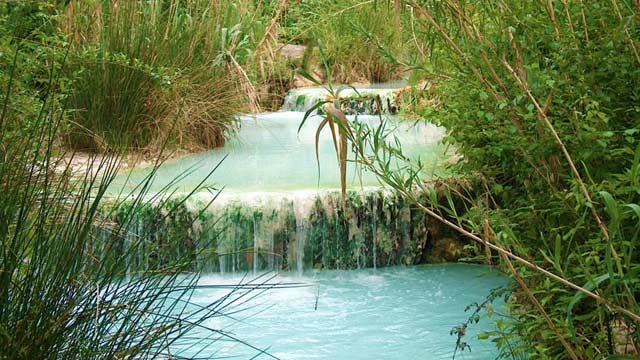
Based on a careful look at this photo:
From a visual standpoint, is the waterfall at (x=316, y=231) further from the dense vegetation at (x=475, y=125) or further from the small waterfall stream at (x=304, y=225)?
the dense vegetation at (x=475, y=125)

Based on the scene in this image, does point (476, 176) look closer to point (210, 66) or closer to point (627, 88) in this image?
point (627, 88)

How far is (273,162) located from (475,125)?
3561 millimetres

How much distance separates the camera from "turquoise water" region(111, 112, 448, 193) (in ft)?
20.9

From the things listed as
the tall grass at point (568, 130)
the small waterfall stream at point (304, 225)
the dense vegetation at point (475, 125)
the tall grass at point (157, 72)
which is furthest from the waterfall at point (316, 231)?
the tall grass at point (568, 130)

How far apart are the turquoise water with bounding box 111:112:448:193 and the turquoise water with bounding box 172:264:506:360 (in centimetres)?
67

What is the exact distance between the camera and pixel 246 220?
5.87 meters

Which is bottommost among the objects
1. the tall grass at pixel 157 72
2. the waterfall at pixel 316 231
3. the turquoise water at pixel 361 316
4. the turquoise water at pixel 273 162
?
the turquoise water at pixel 361 316

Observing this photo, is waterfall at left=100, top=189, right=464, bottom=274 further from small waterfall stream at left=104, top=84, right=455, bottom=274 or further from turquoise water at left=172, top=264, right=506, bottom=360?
turquoise water at left=172, top=264, right=506, bottom=360

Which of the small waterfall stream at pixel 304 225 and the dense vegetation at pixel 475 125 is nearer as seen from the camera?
the dense vegetation at pixel 475 125

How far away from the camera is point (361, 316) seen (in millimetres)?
4824

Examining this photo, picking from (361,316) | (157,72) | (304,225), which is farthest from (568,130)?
(157,72)

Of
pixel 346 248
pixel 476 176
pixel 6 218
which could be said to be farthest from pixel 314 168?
pixel 6 218

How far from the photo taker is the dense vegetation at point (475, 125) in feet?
7.04

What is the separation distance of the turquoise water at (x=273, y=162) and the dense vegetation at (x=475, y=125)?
1.16 feet
